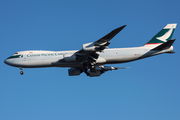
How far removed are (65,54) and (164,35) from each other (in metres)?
16.6

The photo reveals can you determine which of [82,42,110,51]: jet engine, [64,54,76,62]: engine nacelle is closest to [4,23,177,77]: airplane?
[64,54,76,62]: engine nacelle

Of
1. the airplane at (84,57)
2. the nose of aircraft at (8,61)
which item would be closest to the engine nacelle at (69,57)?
the airplane at (84,57)

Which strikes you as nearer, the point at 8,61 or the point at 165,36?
the point at 8,61

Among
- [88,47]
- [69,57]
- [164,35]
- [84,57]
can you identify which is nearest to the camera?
[88,47]

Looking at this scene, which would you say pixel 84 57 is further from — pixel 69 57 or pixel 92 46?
pixel 92 46

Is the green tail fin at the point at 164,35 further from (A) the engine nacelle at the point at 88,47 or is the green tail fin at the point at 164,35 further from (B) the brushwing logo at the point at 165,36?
(A) the engine nacelle at the point at 88,47

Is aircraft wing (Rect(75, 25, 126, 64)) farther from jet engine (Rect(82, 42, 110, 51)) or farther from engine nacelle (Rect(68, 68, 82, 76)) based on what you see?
engine nacelle (Rect(68, 68, 82, 76))

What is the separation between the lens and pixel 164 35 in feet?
125

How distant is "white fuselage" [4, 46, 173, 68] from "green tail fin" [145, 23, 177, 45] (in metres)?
2.97

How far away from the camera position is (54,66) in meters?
35.2

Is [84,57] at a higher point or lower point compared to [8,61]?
lower

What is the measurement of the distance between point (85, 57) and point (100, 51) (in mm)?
2604

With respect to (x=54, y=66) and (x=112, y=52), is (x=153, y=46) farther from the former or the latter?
(x=54, y=66)

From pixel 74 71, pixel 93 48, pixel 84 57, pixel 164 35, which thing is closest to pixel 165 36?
pixel 164 35
